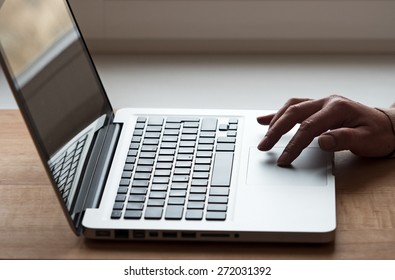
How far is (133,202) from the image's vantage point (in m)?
1.18

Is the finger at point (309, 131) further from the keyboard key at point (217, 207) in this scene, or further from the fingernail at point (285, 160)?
the keyboard key at point (217, 207)

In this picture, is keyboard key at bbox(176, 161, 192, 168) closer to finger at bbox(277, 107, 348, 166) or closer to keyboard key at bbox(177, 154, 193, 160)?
keyboard key at bbox(177, 154, 193, 160)

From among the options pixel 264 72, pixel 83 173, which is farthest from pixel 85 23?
pixel 83 173

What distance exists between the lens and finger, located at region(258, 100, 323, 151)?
132 cm

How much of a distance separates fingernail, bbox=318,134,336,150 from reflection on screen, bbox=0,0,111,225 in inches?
12.9

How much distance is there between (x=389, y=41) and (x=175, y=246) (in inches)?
36.7

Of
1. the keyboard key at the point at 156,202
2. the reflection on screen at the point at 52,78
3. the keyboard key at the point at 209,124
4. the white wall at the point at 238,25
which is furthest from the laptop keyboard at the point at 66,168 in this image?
the white wall at the point at 238,25

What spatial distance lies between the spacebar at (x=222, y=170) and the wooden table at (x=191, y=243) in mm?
124

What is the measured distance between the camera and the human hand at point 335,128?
128cm

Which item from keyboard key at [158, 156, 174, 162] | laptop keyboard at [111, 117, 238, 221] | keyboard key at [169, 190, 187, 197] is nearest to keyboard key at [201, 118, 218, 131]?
laptop keyboard at [111, 117, 238, 221]

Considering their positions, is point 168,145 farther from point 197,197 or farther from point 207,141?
point 197,197

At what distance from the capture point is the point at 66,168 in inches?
46.0

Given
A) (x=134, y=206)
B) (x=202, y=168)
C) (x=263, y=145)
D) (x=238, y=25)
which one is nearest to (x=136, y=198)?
(x=134, y=206)
